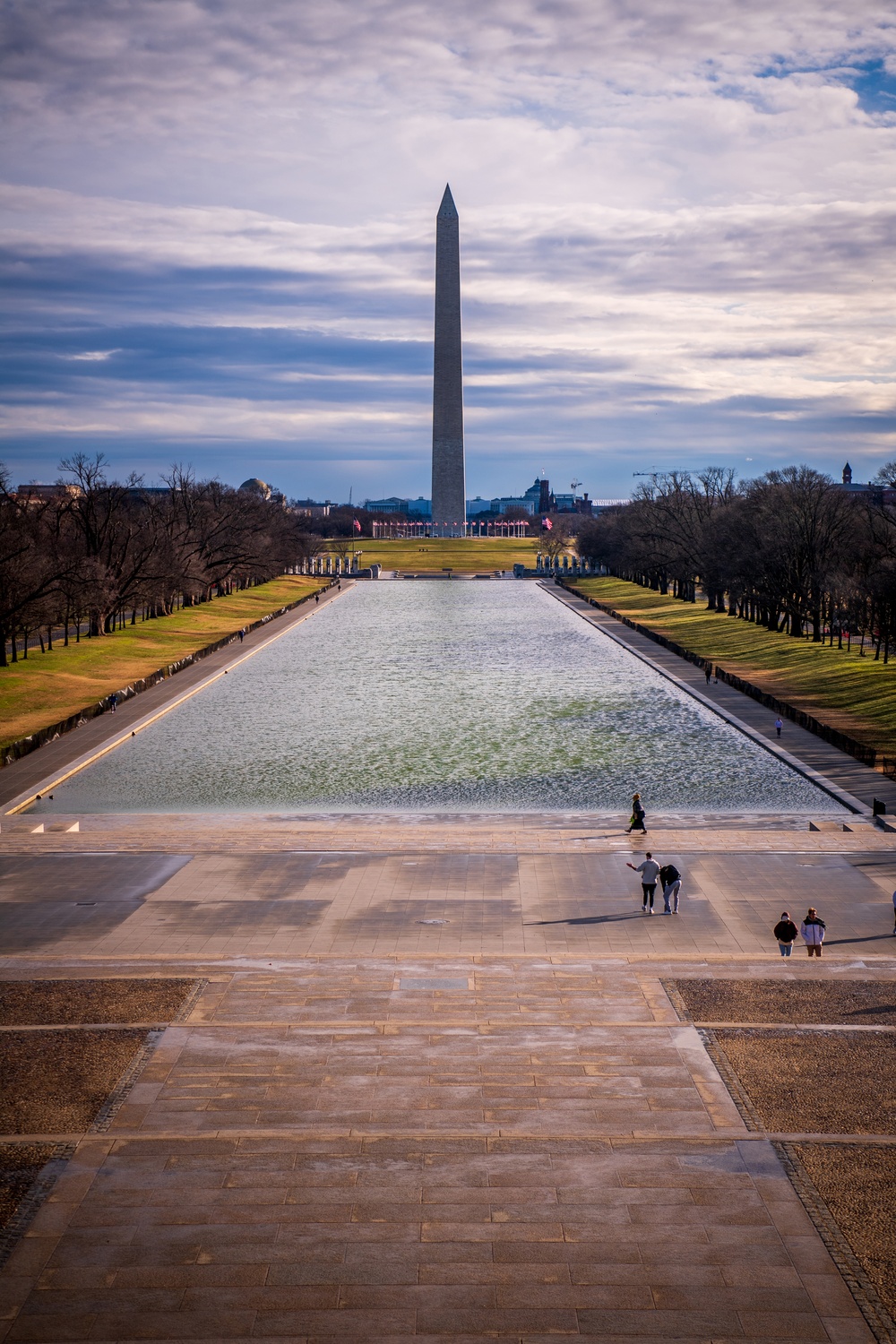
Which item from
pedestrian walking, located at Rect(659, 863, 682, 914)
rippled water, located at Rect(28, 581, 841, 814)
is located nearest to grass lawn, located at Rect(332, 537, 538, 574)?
rippled water, located at Rect(28, 581, 841, 814)

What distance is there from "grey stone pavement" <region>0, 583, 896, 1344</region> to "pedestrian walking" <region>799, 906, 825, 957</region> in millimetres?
561

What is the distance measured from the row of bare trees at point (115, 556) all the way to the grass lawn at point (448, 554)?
3051 centimetres

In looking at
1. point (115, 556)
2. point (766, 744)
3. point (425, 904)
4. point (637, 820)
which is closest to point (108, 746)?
point (637, 820)

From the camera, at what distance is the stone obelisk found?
122 meters

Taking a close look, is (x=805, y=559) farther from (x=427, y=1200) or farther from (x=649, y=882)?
(x=427, y=1200)

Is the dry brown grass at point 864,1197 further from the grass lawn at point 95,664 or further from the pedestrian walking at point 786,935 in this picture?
the grass lawn at point 95,664

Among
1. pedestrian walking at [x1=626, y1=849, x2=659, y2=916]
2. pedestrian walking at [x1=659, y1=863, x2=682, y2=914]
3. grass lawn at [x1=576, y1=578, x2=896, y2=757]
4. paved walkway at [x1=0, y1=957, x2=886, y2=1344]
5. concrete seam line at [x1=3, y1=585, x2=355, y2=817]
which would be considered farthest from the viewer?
grass lawn at [x1=576, y1=578, x2=896, y2=757]

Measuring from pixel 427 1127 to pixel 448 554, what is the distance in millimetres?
142419

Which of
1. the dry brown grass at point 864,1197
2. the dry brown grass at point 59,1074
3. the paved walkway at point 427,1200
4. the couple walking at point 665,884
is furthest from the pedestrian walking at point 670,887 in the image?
the dry brown grass at point 59,1074

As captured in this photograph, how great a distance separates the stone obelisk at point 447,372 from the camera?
12162 centimetres

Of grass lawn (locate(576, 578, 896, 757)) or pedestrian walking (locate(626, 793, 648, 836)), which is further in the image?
grass lawn (locate(576, 578, 896, 757))

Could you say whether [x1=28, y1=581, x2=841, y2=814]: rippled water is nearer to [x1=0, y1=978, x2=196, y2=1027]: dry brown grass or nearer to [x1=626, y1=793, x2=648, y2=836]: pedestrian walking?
[x1=626, y1=793, x2=648, y2=836]: pedestrian walking

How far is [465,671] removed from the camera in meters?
54.8

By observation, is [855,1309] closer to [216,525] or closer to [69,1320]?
[69,1320]
